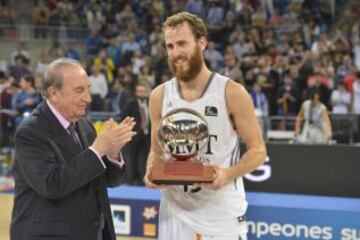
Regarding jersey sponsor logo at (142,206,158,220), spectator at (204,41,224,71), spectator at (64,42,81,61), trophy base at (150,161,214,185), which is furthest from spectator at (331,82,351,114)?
trophy base at (150,161,214,185)

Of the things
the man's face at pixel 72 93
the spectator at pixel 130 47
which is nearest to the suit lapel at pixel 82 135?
the man's face at pixel 72 93

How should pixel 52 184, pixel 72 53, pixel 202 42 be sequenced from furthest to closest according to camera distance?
pixel 72 53 → pixel 202 42 → pixel 52 184

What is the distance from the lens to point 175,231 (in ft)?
12.5

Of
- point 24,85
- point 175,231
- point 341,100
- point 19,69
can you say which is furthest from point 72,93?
point 19,69

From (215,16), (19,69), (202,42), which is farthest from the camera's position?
(215,16)

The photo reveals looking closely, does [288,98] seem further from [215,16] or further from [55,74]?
[55,74]

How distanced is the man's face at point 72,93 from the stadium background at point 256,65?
4.42m

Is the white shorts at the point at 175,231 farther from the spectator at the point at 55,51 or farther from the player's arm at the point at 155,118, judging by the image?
the spectator at the point at 55,51

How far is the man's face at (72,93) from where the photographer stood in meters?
3.33

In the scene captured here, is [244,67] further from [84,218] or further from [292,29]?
[84,218]

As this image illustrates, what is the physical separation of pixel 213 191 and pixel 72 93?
3.14 ft

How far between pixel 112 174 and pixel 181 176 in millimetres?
361

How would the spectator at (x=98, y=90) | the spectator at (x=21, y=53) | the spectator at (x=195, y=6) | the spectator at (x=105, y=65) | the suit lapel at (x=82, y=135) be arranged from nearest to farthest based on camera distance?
the suit lapel at (x=82, y=135)
the spectator at (x=98, y=90)
the spectator at (x=105, y=65)
the spectator at (x=21, y=53)
the spectator at (x=195, y=6)

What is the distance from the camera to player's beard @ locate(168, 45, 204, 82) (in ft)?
12.1
